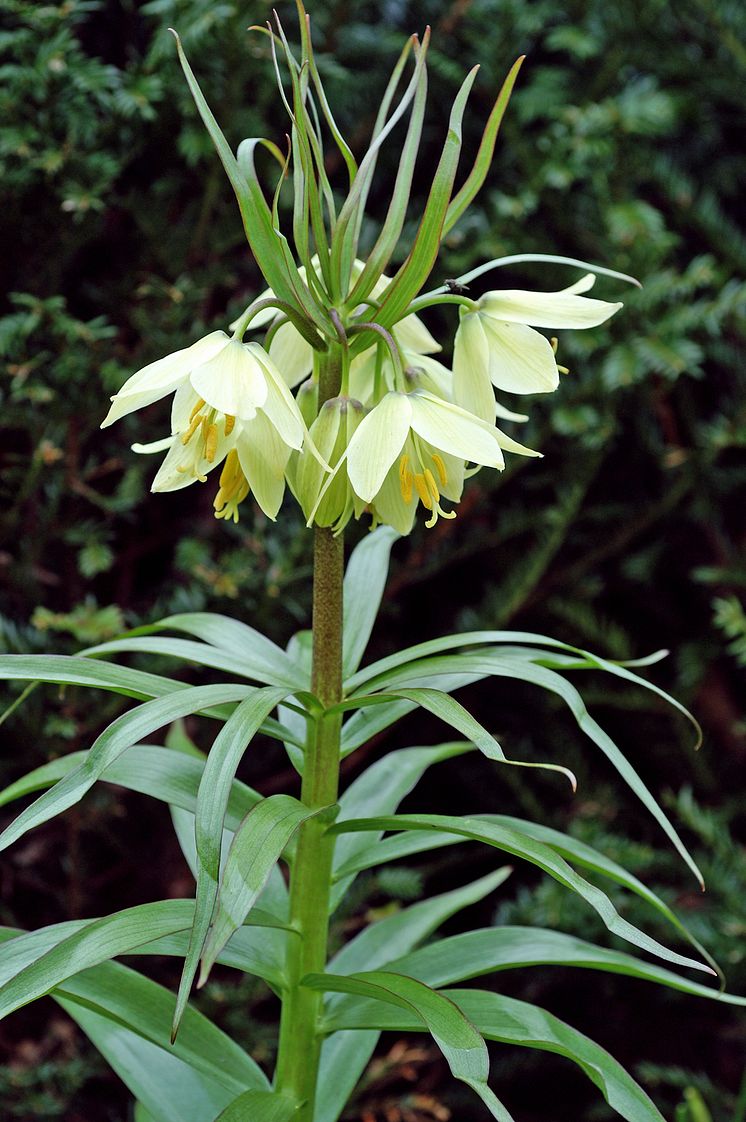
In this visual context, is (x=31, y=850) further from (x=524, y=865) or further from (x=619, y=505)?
(x=619, y=505)

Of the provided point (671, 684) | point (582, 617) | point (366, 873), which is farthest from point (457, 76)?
point (366, 873)

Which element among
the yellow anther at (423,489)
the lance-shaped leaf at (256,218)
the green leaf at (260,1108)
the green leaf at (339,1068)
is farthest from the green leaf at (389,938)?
the lance-shaped leaf at (256,218)

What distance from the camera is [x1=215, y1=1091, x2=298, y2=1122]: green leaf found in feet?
1.79

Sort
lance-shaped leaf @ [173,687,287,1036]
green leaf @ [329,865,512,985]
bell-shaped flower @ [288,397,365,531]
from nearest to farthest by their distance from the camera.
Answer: lance-shaped leaf @ [173,687,287,1036] < bell-shaped flower @ [288,397,365,531] < green leaf @ [329,865,512,985]

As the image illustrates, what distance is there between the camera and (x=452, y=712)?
0.48m

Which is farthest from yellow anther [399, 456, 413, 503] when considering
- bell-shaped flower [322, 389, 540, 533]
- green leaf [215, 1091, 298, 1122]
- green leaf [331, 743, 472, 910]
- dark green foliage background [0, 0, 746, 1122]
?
dark green foliage background [0, 0, 746, 1122]

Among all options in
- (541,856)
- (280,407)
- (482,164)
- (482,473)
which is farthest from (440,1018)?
(482,473)

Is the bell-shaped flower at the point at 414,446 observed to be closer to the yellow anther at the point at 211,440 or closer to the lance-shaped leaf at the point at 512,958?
the yellow anther at the point at 211,440

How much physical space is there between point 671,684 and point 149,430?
2.37 ft

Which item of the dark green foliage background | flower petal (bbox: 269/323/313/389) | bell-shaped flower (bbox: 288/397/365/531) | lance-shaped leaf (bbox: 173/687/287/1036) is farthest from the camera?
the dark green foliage background

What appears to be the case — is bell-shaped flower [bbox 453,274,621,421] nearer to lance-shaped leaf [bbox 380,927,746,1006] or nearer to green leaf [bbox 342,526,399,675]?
green leaf [bbox 342,526,399,675]

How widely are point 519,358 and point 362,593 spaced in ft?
0.70

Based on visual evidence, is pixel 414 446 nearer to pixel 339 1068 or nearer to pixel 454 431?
pixel 454 431

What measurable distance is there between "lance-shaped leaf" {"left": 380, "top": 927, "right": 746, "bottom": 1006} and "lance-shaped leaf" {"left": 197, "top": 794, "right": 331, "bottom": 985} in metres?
0.18
